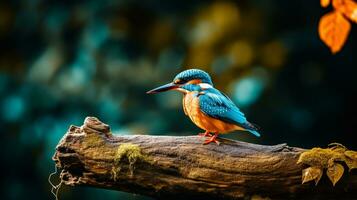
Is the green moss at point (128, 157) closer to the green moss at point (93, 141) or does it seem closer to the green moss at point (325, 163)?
Answer: the green moss at point (93, 141)

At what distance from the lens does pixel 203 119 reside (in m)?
4.58

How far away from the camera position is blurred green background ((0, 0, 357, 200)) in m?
7.68

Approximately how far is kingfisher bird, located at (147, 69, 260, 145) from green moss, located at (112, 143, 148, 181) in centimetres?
30

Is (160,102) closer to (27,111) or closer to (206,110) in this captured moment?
(27,111)

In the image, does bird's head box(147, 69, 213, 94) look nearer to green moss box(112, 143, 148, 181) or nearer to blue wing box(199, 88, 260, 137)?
blue wing box(199, 88, 260, 137)

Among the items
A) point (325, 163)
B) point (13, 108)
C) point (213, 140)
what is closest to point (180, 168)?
point (213, 140)

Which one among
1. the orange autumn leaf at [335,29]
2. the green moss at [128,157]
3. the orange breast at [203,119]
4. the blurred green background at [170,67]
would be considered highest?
the blurred green background at [170,67]

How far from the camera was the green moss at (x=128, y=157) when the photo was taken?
175 inches

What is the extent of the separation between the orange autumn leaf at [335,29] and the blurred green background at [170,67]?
3.37m

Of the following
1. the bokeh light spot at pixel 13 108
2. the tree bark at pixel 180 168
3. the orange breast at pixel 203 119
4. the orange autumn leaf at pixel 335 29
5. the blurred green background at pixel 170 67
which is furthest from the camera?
the bokeh light spot at pixel 13 108

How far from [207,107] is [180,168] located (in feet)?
1.08

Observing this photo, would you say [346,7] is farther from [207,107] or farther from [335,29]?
[207,107]

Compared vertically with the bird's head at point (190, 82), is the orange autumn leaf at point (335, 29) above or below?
above

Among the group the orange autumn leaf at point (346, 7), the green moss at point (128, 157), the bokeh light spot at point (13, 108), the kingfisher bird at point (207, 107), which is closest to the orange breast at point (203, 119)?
the kingfisher bird at point (207, 107)
